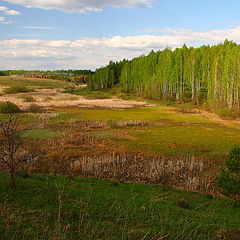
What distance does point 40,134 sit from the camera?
34.6m

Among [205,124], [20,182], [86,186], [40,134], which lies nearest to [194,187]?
[86,186]

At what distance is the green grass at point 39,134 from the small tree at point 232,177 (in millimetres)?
22664

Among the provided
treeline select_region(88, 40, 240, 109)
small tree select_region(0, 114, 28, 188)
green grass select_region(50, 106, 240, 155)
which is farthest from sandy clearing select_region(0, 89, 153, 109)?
small tree select_region(0, 114, 28, 188)

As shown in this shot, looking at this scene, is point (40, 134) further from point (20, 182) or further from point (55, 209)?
point (55, 209)

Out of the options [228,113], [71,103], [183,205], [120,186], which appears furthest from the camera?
[71,103]

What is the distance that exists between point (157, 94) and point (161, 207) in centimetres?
9009

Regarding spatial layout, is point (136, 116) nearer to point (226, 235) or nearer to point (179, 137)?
point (179, 137)

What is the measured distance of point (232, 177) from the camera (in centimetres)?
1527

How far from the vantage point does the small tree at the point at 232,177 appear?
1515 centimetres

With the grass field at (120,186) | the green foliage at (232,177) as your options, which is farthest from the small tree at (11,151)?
the green foliage at (232,177)

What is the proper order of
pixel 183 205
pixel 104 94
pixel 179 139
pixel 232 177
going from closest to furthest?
pixel 183 205
pixel 232 177
pixel 179 139
pixel 104 94

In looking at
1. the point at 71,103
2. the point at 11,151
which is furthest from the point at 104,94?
the point at 11,151

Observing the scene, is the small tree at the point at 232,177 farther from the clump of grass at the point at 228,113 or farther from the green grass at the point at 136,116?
the clump of grass at the point at 228,113

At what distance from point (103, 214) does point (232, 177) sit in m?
8.08
